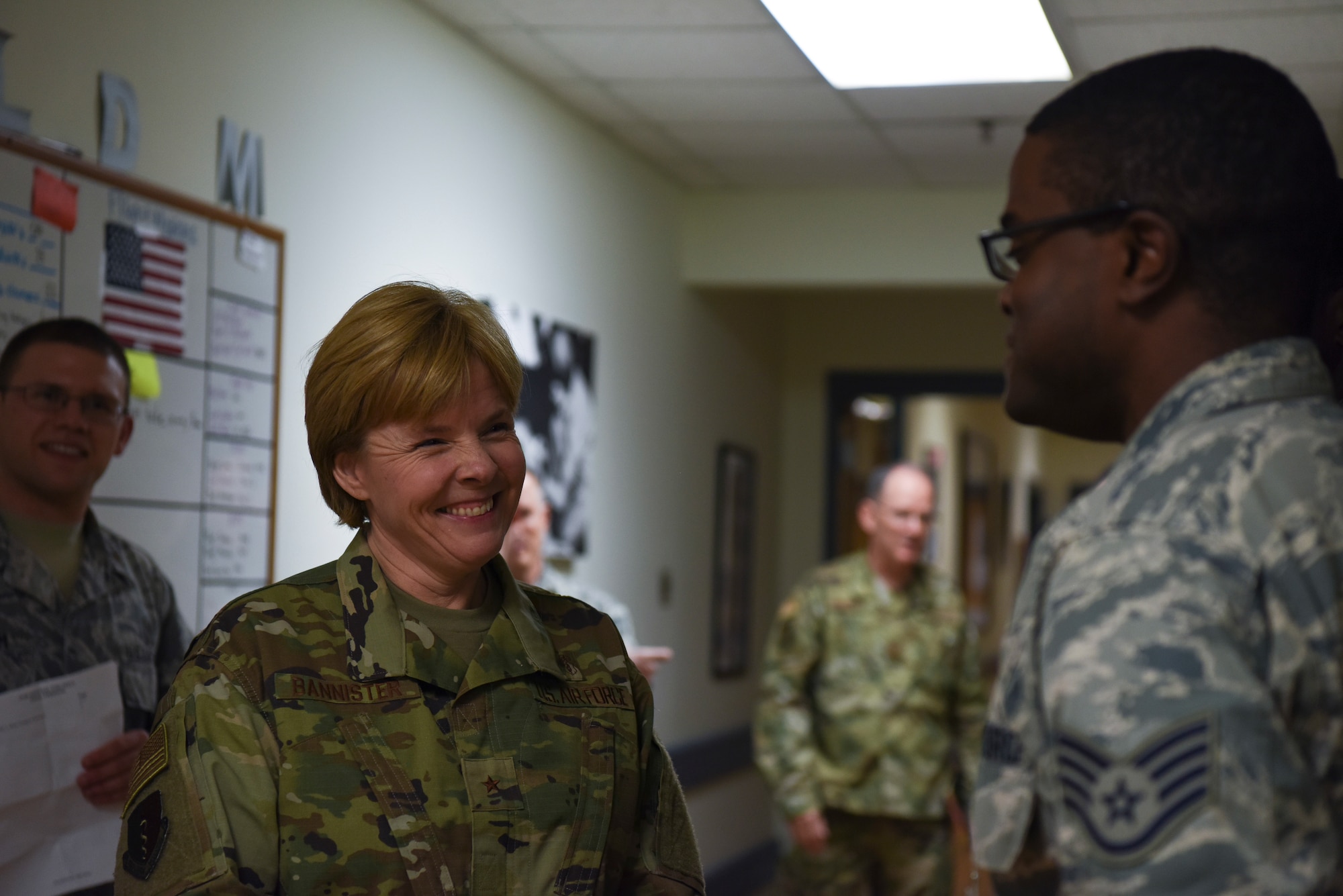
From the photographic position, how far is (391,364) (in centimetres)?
176

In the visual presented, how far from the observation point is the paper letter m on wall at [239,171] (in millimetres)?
3098

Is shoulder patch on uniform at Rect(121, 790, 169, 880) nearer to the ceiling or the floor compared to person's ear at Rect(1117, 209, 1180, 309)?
nearer to the floor

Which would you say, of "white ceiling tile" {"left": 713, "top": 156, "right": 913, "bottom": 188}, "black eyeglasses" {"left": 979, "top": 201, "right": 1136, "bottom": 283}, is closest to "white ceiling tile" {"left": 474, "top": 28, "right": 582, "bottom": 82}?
"white ceiling tile" {"left": 713, "top": 156, "right": 913, "bottom": 188}

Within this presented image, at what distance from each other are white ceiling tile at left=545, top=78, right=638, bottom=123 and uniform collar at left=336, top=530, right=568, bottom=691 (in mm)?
3097

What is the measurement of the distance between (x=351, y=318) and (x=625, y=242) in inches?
149

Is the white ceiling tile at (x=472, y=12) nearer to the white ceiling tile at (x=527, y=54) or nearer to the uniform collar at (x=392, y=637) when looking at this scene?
the white ceiling tile at (x=527, y=54)

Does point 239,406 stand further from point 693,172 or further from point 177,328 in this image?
point 693,172

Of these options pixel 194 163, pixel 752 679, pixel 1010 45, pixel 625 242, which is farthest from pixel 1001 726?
pixel 752 679

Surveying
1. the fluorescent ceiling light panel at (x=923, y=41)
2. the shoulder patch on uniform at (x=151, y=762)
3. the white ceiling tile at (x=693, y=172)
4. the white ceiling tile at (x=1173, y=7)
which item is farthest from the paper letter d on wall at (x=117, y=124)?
the white ceiling tile at (x=693, y=172)

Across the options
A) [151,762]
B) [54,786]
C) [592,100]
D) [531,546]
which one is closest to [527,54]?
[592,100]

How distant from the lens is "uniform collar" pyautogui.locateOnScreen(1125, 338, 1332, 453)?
42.3 inches

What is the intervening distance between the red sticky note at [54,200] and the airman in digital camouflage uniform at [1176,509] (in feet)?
6.38

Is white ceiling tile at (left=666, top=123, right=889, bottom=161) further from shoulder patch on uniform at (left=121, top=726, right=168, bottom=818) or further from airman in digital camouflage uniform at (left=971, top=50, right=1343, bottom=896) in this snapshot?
airman in digital camouflage uniform at (left=971, top=50, right=1343, bottom=896)

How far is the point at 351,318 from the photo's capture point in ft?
5.86
